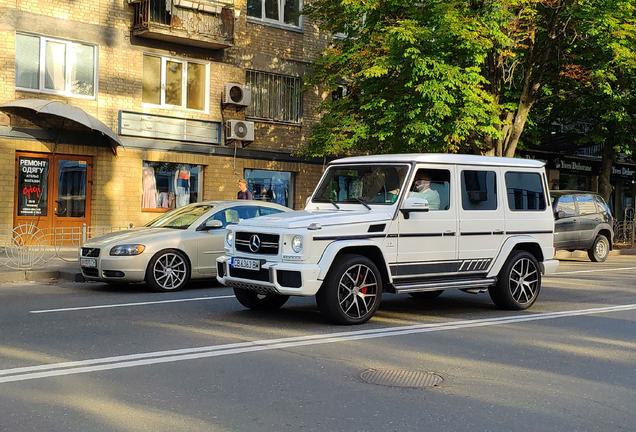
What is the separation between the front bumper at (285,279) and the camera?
318 inches

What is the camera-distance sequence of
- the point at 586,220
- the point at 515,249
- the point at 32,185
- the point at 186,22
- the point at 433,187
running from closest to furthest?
the point at 433,187 → the point at 515,249 → the point at 32,185 → the point at 586,220 → the point at 186,22

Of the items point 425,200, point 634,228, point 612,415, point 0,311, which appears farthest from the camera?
point 634,228

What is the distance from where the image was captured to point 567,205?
19.5 metres

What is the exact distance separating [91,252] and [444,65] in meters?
10.2

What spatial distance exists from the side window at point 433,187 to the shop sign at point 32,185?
1363 centimetres

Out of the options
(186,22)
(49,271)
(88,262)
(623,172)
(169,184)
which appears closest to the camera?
(88,262)

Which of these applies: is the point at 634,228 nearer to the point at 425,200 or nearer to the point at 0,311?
the point at 425,200

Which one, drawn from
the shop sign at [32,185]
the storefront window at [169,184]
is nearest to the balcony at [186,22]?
the storefront window at [169,184]

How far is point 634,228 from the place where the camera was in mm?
26828

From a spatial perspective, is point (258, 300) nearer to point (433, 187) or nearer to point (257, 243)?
point (257, 243)

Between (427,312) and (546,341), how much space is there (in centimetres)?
219

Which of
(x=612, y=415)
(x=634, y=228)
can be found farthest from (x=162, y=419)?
(x=634, y=228)

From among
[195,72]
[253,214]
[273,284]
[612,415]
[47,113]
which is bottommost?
[612,415]

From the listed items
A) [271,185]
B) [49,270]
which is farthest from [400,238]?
[271,185]
